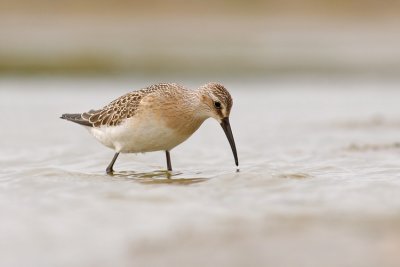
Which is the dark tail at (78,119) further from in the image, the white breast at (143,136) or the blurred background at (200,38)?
the blurred background at (200,38)

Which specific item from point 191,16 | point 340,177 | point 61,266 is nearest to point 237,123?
point 340,177

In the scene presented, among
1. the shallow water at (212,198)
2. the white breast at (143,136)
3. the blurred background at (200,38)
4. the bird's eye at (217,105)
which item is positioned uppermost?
the blurred background at (200,38)

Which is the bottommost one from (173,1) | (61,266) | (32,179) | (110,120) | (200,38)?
(61,266)

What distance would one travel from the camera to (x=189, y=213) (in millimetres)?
8227

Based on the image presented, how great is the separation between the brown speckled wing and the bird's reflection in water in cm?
84

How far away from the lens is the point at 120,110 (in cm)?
1192

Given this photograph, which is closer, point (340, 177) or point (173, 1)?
point (340, 177)

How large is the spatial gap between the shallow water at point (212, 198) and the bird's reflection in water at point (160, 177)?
1.0 inches

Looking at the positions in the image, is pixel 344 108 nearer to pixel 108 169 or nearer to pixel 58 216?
pixel 108 169

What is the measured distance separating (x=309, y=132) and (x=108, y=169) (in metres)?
5.94

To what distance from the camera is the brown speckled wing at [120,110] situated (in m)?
11.7

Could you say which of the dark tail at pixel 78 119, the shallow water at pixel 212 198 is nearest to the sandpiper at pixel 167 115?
the shallow water at pixel 212 198

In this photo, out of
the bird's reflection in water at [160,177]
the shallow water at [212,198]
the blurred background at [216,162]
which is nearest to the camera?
the shallow water at [212,198]

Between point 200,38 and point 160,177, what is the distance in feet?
93.2
